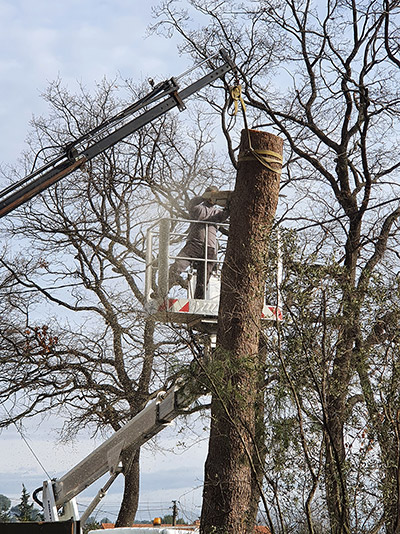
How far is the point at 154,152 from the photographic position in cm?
1658

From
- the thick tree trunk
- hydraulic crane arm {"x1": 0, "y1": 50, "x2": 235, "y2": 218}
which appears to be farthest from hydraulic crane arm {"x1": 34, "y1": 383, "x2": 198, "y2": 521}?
hydraulic crane arm {"x1": 0, "y1": 50, "x2": 235, "y2": 218}

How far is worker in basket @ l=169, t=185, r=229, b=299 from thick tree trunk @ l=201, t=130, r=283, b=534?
1.62 metres

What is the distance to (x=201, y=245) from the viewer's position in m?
10.1

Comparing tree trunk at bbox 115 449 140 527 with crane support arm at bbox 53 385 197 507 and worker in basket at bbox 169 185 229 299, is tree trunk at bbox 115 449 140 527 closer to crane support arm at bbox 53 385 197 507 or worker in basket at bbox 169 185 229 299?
crane support arm at bbox 53 385 197 507

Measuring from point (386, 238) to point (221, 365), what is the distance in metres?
7.83

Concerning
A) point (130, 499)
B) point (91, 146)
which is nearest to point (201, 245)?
point (91, 146)

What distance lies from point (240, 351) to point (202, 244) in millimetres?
2558

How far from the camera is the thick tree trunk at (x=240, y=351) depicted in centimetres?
683

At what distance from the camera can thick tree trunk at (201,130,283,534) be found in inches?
269

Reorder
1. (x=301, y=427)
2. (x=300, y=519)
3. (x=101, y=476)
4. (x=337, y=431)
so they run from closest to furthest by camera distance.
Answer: (x=301, y=427)
(x=300, y=519)
(x=337, y=431)
(x=101, y=476)

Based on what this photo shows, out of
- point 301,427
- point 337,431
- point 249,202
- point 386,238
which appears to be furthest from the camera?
point 386,238

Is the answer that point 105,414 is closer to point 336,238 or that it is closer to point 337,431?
point 336,238

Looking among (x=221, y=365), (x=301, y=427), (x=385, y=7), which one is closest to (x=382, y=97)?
(x=385, y=7)

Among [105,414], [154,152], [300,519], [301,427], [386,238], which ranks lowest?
[300,519]
